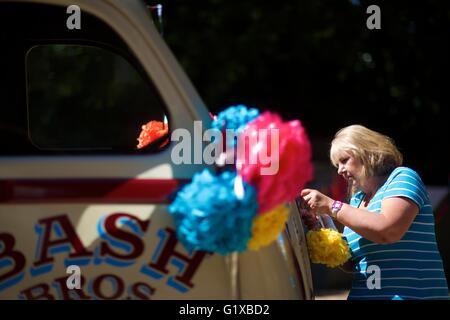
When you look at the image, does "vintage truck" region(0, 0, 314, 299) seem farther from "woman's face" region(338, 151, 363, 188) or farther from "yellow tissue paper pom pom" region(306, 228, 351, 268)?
"woman's face" region(338, 151, 363, 188)

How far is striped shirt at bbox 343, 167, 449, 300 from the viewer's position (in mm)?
2930

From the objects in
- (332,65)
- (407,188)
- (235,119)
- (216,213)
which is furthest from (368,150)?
(332,65)

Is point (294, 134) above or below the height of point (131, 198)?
above

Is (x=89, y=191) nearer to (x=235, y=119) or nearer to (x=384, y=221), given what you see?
(x=235, y=119)

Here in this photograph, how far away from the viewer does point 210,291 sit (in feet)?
7.79

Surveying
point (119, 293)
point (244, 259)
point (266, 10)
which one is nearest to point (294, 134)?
point (244, 259)

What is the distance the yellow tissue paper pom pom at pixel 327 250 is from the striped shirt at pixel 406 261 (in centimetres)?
13

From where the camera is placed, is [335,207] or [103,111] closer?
[335,207]

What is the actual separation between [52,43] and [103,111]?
751 centimetres

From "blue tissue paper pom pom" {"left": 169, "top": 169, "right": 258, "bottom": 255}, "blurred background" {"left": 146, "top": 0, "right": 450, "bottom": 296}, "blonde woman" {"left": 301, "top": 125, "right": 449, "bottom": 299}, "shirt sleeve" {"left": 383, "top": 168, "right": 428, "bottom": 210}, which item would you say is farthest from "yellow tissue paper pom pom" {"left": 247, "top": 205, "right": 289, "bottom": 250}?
"blurred background" {"left": 146, "top": 0, "right": 450, "bottom": 296}

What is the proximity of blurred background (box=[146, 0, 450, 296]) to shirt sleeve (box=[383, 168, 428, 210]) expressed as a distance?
4354 millimetres

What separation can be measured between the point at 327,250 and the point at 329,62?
7.29 m

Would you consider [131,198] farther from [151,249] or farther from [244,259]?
[244,259]

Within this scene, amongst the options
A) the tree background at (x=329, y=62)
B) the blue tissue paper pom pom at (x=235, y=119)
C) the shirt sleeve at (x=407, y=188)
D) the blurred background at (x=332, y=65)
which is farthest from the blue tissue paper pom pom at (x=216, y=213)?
the tree background at (x=329, y=62)
